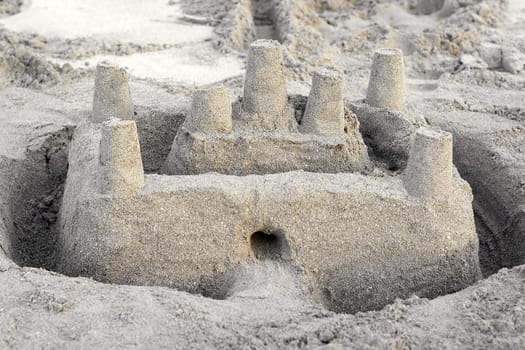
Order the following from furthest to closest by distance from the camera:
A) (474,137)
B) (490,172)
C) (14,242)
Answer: (474,137) < (490,172) < (14,242)

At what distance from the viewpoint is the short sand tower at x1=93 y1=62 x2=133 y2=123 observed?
719cm

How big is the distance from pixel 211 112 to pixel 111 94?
1296 millimetres

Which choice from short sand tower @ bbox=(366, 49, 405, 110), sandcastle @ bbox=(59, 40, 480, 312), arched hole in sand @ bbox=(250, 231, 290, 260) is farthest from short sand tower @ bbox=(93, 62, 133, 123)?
short sand tower @ bbox=(366, 49, 405, 110)

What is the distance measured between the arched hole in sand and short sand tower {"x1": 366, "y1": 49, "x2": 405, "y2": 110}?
8.02 feet

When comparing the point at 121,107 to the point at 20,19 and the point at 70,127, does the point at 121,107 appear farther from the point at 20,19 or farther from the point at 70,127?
the point at 20,19

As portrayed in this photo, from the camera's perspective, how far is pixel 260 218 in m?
6.05

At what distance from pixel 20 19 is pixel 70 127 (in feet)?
19.7

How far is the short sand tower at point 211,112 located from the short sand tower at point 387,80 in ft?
6.39

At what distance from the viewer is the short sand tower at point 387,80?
7570 millimetres

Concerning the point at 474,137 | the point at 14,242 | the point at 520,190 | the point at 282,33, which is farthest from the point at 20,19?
the point at 520,190

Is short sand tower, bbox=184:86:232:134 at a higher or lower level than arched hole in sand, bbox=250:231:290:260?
higher

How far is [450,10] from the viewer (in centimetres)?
1437

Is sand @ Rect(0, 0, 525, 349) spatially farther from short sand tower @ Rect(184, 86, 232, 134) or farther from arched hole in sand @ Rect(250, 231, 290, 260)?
short sand tower @ Rect(184, 86, 232, 134)

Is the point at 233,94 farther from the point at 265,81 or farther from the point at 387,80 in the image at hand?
the point at 265,81
